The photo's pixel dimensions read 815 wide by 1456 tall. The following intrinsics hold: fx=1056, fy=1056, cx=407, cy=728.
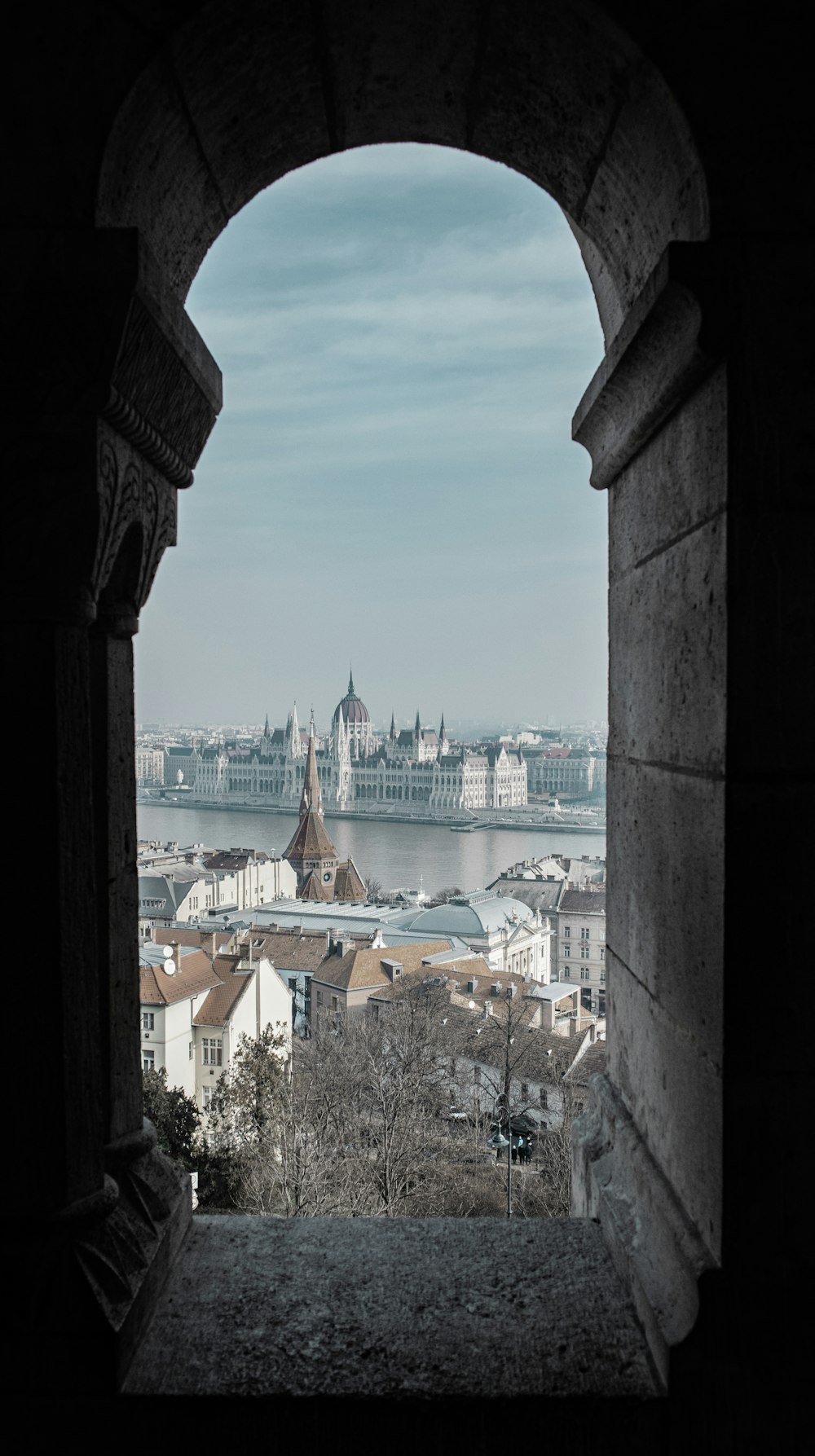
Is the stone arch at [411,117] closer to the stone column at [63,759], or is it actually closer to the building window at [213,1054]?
the stone column at [63,759]

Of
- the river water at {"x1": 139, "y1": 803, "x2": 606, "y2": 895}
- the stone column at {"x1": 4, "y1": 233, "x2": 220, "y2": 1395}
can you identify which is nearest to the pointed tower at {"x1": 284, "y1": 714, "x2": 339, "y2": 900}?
the river water at {"x1": 139, "y1": 803, "x2": 606, "y2": 895}

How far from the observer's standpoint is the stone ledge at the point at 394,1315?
0.97 m

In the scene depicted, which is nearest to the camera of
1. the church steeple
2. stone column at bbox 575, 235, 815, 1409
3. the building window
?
stone column at bbox 575, 235, 815, 1409

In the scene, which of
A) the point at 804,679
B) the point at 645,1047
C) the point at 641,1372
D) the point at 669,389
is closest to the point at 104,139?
the point at 669,389

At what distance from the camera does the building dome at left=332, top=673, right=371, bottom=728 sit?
5953 centimetres

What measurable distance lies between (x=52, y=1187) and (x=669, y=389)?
3.09 feet

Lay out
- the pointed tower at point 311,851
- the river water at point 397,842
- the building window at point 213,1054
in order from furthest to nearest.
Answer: the river water at point 397,842
the pointed tower at point 311,851
the building window at point 213,1054

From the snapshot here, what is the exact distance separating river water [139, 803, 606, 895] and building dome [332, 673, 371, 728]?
22.0 ft

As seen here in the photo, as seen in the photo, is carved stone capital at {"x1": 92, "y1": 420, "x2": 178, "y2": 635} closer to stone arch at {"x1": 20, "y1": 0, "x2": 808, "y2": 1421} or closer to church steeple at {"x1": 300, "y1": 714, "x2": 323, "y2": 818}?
stone arch at {"x1": 20, "y1": 0, "x2": 808, "y2": 1421}

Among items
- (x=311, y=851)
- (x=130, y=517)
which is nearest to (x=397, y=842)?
(x=311, y=851)

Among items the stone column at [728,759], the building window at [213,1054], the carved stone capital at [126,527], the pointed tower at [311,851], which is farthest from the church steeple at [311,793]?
the stone column at [728,759]

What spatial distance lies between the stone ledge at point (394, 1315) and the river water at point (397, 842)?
31555 millimetres

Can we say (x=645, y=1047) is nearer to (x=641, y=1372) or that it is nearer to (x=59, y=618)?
(x=641, y=1372)

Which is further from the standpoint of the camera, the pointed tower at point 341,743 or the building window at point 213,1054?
the pointed tower at point 341,743
